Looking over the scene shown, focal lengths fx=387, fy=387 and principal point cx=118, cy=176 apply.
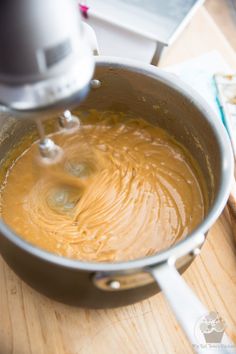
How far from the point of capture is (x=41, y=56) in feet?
1.32

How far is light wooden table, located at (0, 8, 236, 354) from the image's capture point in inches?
25.7

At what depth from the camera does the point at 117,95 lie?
88 cm

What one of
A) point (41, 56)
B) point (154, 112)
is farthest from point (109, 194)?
point (41, 56)

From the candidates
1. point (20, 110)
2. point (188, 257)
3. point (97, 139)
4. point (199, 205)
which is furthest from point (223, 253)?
point (20, 110)

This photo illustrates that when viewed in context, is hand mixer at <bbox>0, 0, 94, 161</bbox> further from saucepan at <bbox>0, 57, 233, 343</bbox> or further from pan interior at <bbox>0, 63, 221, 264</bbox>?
pan interior at <bbox>0, 63, 221, 264</bbox>

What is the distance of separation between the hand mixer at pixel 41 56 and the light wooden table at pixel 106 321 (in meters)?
0.39

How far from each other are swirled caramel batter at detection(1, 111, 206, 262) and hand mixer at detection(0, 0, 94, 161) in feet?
1.13

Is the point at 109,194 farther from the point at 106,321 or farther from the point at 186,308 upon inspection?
the point at 186,308

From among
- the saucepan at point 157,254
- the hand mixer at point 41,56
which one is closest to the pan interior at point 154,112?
the saucepan at point 157,254

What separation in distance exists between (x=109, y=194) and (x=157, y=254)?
0.33 metres

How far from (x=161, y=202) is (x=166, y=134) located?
0.18m

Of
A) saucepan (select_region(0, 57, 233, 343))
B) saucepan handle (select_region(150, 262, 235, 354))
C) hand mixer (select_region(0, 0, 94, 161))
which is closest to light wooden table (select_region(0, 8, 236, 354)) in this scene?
saucepan (select_region(0, 57, 233, 343))

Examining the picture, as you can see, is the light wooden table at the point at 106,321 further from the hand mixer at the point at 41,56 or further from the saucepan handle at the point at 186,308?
the hand mixer at the point at 41,56

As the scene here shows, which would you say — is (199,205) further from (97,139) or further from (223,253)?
(97,139)
